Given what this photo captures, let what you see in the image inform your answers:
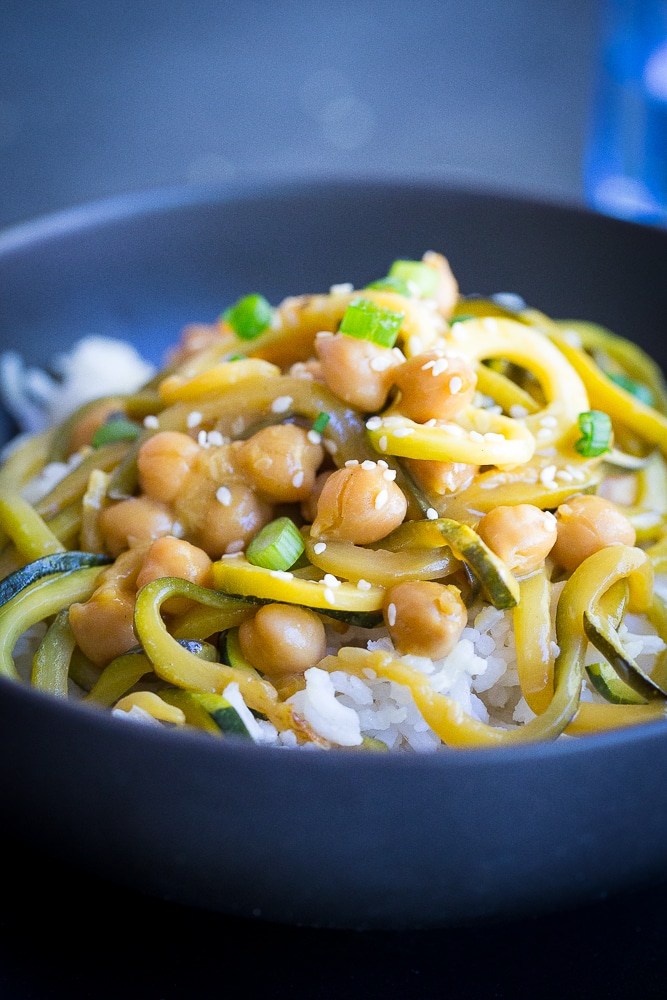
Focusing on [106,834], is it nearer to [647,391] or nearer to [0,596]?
[0,596]

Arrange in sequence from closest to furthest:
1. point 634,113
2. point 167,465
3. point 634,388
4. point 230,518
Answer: point 230,518, point 167,465, point 634,388, point 634,113

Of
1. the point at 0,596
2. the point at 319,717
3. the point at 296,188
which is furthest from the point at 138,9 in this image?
the point at 319,717

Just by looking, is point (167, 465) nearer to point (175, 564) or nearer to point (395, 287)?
point (175, 564)

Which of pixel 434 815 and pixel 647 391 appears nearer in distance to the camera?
pixel 434 815

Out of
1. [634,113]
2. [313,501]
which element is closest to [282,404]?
[313,501]

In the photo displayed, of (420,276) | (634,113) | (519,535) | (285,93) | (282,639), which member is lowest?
(282,639)

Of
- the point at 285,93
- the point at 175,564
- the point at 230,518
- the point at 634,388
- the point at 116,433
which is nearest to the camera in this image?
the point at 175,564

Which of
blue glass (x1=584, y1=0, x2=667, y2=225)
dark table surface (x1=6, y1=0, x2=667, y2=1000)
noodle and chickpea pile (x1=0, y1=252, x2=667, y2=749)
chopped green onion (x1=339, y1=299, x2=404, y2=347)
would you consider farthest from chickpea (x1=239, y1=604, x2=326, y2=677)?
blue glass (x1=584, y1=0, x2=667, y2=225)

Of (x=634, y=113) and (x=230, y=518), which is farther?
(x=634, y=113)

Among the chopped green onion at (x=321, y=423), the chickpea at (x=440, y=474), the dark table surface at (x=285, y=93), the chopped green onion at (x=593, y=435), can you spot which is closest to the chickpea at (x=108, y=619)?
the chopped green onion at (x=321, y=423)
